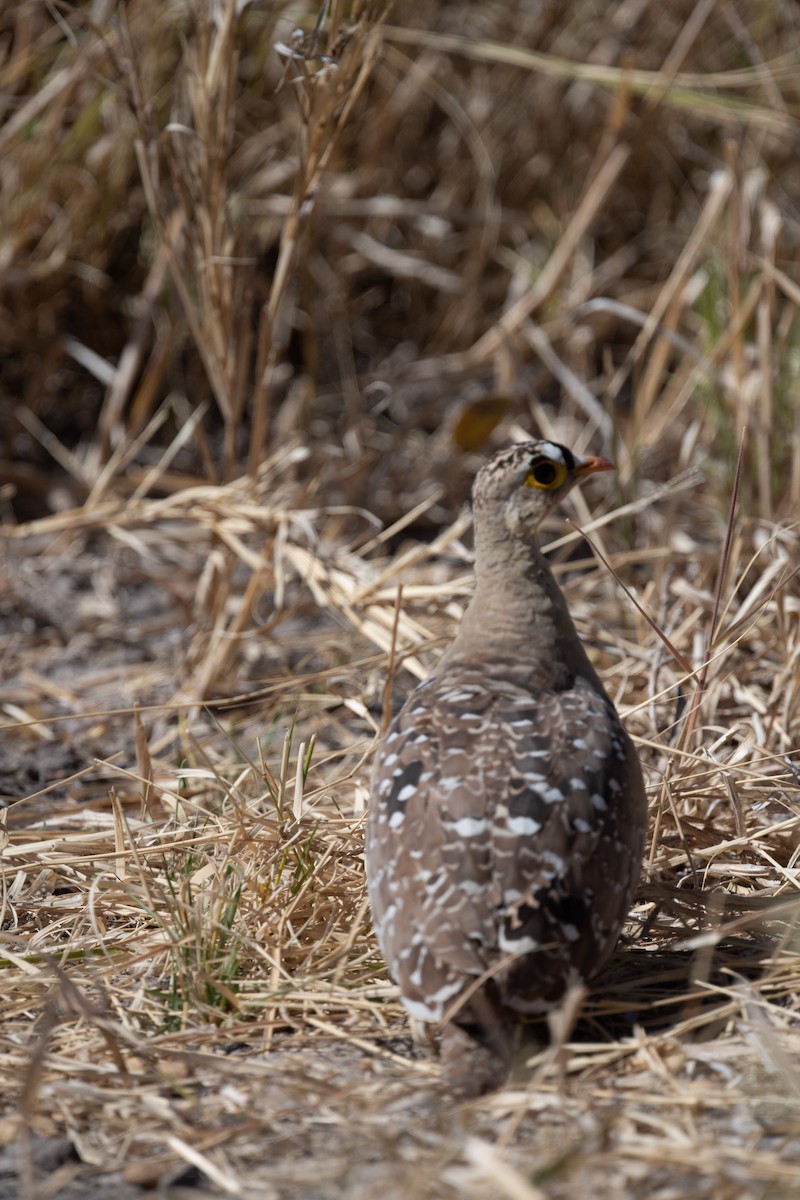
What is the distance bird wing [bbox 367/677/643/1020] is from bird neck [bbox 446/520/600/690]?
190 millimetres

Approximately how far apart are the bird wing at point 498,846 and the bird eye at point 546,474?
0.58 metres

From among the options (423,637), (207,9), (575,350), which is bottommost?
(423,637)

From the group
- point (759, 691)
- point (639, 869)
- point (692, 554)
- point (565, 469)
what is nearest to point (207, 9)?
point (565, 469)

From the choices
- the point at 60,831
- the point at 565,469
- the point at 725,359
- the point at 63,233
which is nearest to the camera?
the point at 565,469

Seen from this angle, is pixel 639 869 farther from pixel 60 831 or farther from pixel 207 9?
pixel 207 9

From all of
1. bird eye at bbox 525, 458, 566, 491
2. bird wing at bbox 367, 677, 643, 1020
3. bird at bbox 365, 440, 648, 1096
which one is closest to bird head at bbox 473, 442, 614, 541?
bird eye at bbox 525, 458, 566, 491

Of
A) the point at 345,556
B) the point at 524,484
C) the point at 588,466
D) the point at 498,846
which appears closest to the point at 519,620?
the point at 524,484

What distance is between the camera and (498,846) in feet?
7.61

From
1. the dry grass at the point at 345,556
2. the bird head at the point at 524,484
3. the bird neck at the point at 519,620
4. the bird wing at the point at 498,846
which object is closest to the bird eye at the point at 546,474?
the bird head at the point at 524,484

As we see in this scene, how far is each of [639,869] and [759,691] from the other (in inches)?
54.7

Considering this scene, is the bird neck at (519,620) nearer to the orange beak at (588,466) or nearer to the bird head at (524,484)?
the bird head at (524,484)

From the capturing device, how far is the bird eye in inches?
116

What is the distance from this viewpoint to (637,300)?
6.61 m

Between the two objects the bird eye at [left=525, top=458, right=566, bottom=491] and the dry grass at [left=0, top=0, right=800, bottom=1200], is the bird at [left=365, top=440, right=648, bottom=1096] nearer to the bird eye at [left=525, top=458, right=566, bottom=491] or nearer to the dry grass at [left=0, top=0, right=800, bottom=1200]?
Answer: the dry grass at [left=0, top=0, right=800, bottom=1200]
